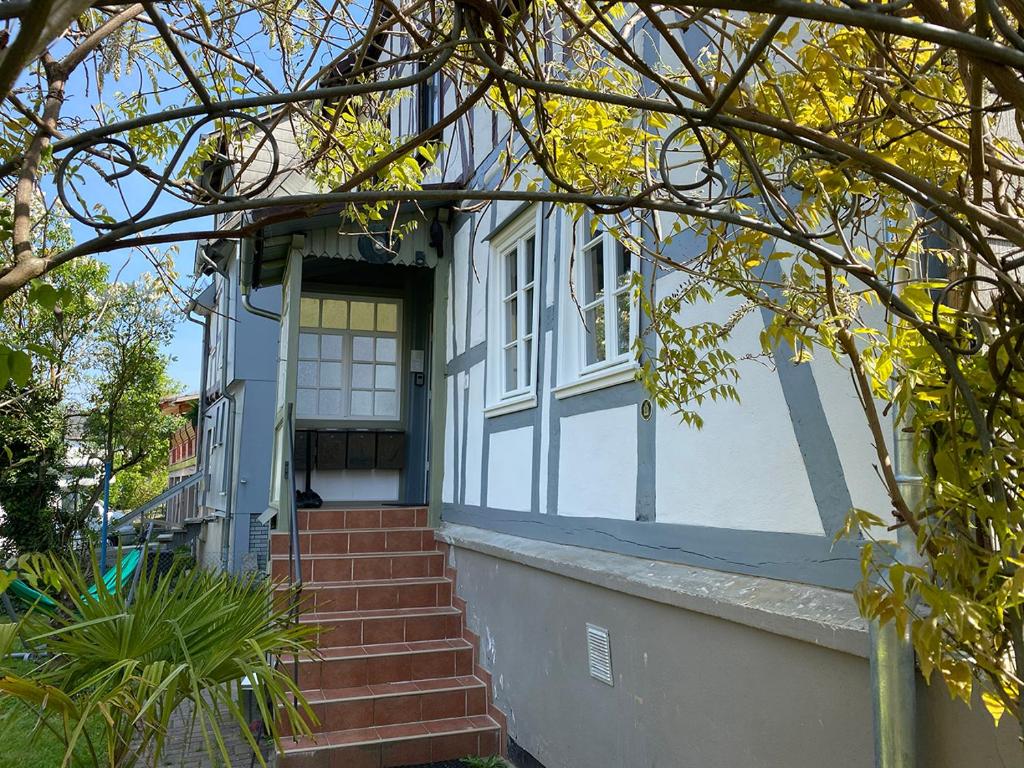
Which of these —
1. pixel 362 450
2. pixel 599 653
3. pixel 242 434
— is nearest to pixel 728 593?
pixel 599 653

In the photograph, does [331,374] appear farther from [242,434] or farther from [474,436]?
[242,434]

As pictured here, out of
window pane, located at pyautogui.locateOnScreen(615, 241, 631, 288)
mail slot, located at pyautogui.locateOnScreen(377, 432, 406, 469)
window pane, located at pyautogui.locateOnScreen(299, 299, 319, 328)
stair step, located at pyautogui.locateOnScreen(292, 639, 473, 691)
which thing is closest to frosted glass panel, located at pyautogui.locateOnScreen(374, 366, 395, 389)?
mail slot, located at pyautogui.locateOnScreen(377, 432, 406, 469)

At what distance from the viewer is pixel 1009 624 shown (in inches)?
65.4

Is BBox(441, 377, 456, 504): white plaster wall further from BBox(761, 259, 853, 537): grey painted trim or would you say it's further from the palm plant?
BBox(761, 259, 853, 537): grey painted trim

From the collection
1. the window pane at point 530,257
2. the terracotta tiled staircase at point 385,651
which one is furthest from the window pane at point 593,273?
the terracotta tiled staircase at point 385,651

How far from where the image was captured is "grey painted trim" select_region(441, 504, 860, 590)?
290 cm

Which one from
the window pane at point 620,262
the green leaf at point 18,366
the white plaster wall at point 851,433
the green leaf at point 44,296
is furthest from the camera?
the window pane at point 620,262

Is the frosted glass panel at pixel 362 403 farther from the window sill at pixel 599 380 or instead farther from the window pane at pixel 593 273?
the window pane at pixel 593 273

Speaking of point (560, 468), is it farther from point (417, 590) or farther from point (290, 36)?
point (290, 36)

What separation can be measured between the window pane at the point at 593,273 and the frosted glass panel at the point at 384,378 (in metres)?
4.59

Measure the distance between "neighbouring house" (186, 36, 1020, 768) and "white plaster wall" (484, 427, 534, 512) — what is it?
0.09 feet

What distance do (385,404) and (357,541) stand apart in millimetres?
2660

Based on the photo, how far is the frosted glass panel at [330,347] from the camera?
9.15 metres

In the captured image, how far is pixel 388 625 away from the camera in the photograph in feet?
20.3
